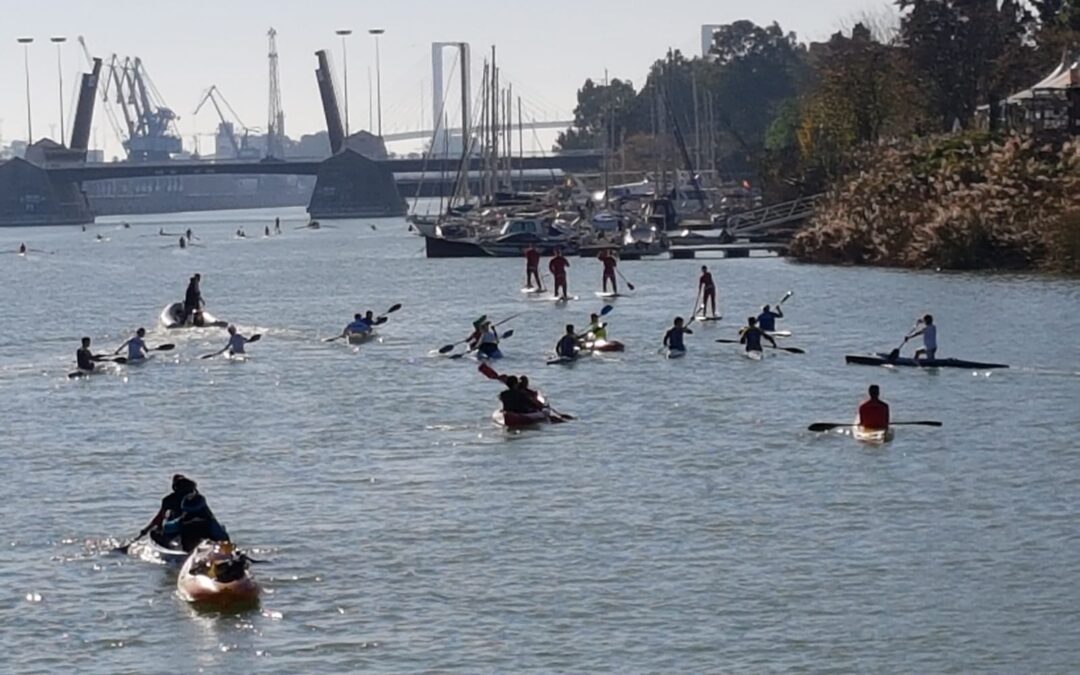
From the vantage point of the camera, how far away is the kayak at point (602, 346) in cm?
5598

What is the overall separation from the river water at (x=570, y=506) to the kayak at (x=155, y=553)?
22 centimetres

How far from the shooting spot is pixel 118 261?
138 metres

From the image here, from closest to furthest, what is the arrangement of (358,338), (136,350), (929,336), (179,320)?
(929,336) → (136,350) → (358,338) → (179,320)

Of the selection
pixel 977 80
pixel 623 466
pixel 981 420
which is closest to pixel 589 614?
pixel 623 466

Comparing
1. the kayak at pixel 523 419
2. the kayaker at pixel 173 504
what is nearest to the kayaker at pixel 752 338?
the kayak at pixel 523 419

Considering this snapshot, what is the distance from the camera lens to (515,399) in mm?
42250

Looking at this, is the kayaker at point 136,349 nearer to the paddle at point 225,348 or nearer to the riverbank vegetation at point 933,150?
the paddle at point 225,348

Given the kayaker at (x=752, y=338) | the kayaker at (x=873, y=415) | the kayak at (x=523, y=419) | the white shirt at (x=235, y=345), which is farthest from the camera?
the white shirt at (x=235, y=345)

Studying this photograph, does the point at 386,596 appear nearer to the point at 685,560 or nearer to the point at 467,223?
the point at 685,560

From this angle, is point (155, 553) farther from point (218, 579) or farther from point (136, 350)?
point (136, 350)

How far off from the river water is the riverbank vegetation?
1483cm

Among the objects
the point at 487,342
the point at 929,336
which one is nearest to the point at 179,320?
the point at 487,342

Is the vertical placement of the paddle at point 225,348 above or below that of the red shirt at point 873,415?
below

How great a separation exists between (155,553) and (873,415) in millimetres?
14730
